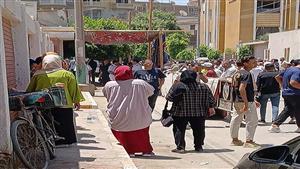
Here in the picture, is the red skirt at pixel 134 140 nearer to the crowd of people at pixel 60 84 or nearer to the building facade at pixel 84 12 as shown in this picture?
the crowd of people at pixel 60 84

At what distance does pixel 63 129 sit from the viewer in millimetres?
6645

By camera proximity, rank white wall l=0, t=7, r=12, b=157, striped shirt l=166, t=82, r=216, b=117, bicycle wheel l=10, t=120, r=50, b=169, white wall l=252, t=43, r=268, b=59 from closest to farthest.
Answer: white wall l=0, t=7, r=12, b=157, bicycle wheel l=10, t=120, r=50, b=169, striped shirt l=166, t=82, r=216, b=117, white wall l=252, t=43, r=268, b=59

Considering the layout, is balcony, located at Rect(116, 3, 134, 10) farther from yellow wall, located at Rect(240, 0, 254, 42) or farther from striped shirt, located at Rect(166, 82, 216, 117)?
striped shirt, located at Rect(166, 82, 216, 117)

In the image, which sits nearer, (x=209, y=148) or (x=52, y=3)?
(x=209, y=148)

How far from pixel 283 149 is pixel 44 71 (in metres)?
3.96

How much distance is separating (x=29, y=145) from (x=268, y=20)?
55396 millimetres

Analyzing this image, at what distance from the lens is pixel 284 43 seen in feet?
106

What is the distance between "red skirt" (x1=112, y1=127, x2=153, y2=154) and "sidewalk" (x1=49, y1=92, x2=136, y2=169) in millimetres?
149

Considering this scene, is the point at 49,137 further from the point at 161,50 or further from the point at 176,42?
A: the point at 176,42

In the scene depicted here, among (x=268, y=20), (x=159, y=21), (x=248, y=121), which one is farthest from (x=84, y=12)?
(x=248, y=121)

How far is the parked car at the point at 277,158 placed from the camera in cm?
322

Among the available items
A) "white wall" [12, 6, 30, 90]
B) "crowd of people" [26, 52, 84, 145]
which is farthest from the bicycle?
"white wall" [12, 6, 30, 90]

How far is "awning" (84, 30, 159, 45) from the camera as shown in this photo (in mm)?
20406

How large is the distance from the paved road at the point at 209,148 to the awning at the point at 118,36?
370 inches
